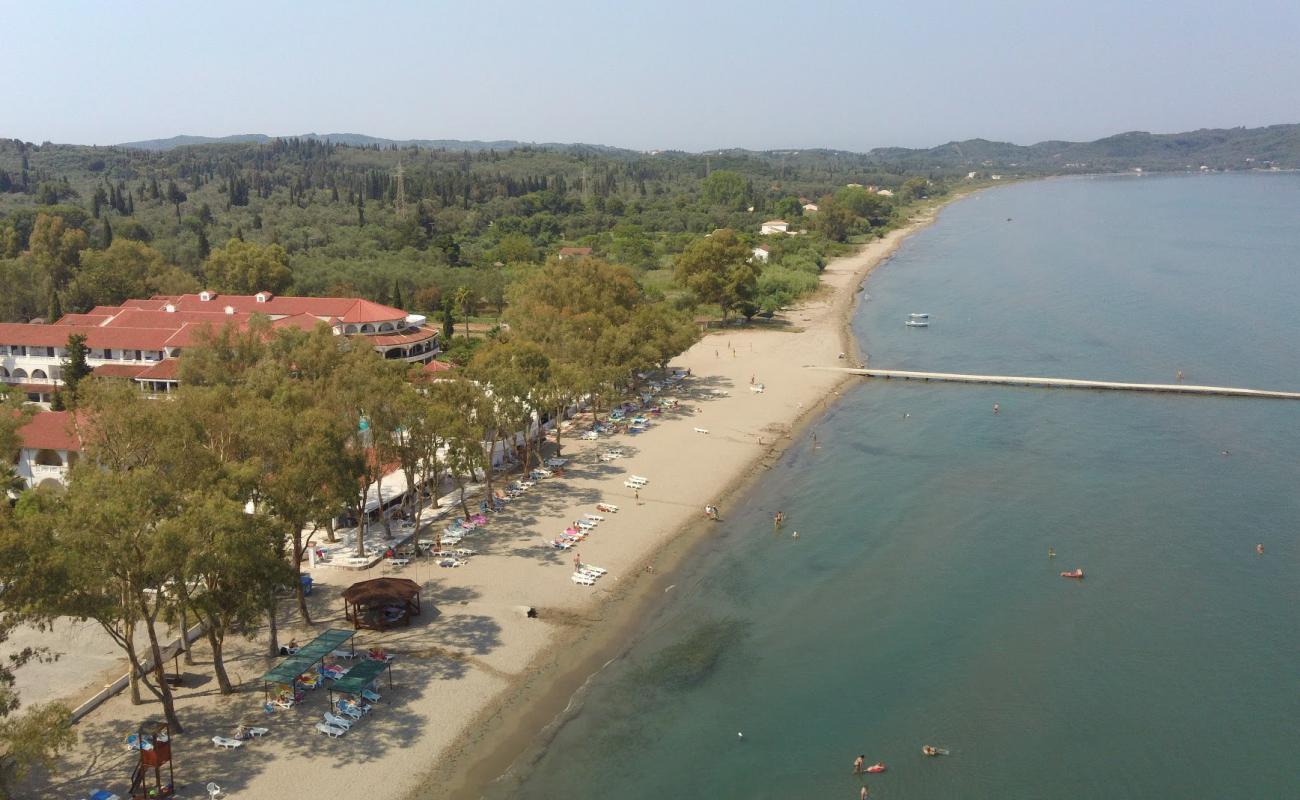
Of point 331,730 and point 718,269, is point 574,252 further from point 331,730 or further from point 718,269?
point 331,730

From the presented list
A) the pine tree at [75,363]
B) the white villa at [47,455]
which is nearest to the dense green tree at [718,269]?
the pine tree at [75,363]

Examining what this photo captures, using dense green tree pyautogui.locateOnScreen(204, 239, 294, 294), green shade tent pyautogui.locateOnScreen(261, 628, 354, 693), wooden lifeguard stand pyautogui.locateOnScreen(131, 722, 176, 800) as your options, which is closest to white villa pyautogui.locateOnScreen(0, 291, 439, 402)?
dense green tree pyautogui.locateOnScreen(204, 239, 294, 294)

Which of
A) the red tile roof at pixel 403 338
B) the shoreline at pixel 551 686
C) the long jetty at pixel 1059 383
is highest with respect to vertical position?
the red tile roof at pixel 403 338

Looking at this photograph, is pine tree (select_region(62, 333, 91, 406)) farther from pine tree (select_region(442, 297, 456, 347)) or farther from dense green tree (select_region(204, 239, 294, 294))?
pine tree (select_region(442, 297, 456, 347))

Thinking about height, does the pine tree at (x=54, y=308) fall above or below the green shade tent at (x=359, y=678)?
above

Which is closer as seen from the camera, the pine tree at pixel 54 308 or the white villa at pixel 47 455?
the white villa at pixel 47 455

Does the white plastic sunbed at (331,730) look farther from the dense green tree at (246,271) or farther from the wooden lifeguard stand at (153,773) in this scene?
the dense green tree at (246,271)

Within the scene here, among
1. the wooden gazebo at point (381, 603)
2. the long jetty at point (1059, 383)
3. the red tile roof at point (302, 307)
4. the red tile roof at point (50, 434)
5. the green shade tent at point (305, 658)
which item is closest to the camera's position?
the green shade tent at point (305, 658)

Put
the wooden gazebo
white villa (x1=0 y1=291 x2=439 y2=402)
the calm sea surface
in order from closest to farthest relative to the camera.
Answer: the calm sea surface < the wooden gazebo < white villa (x1=0 y1=291 x2=439 y2=402)
